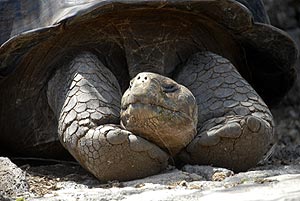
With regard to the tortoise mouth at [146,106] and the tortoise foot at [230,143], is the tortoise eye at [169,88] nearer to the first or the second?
the tortoise mouth at [146,106]

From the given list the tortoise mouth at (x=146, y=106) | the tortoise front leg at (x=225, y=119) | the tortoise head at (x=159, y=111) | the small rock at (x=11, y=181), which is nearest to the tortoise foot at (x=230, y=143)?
the tortoise front leg at (x=225, y=119)

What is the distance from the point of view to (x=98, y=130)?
11.5 ft

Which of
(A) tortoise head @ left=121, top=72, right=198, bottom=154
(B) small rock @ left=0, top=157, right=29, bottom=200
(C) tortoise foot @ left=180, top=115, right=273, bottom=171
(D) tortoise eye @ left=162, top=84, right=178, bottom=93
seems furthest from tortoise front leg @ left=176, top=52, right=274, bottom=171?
(B) small rock @ left=0, top=157, right=29, bottom=200

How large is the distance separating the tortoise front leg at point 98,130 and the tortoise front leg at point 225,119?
0.79 ft

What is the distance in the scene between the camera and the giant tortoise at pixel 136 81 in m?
3.44

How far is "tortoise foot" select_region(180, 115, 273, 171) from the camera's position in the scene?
11.6 feet

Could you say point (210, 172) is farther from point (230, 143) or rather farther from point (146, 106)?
point (146, 106)

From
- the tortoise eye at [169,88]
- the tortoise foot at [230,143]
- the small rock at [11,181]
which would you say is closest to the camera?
the small rock at [11,181]

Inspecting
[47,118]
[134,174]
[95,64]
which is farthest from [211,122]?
[47,118]

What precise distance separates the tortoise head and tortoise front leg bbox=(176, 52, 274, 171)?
142 millimetres

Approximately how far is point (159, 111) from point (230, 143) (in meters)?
0.42

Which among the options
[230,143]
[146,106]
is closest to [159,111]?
[146,106]

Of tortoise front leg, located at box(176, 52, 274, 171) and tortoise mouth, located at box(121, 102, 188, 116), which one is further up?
tortoise mouth, located at box(121, 102, 188, 116)

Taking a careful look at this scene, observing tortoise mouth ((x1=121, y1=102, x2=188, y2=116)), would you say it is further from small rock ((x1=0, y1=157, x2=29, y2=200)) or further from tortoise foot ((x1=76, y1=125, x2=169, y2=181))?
small rock ((x1=0, y1=157, x2=29, y2=200))
